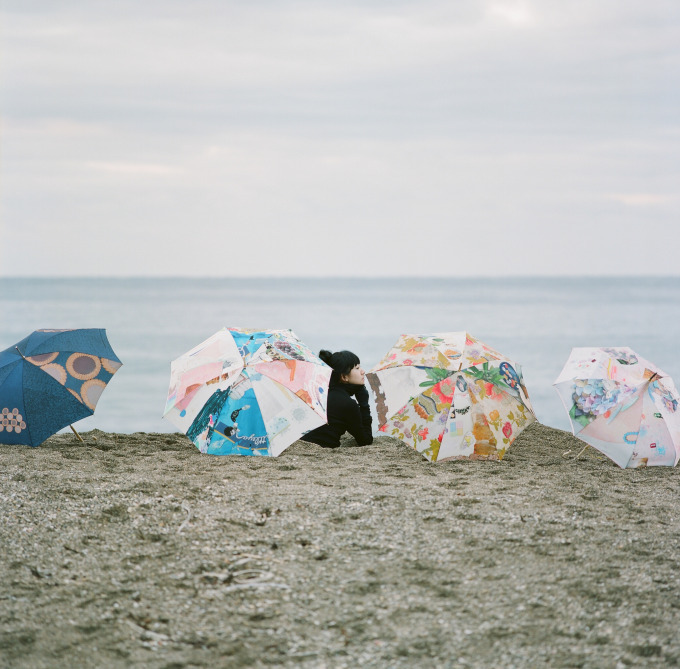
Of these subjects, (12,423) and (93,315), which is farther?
(93,315)

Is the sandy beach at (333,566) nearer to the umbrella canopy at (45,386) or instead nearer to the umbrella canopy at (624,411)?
the umbrella canopy at (624,411)

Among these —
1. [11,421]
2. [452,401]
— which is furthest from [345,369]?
[11,421]

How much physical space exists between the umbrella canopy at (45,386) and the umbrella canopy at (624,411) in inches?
148

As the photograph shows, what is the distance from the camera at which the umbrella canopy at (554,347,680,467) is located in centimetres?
604

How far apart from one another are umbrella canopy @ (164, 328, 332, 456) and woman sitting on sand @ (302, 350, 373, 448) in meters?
0.46

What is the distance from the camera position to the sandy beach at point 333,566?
3.25m

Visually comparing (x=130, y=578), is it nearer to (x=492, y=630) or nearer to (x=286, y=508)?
(x=286, y=508)

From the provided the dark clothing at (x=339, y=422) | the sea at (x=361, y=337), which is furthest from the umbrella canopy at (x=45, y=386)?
the sea at (x=361, y=337)

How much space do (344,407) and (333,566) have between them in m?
2.82

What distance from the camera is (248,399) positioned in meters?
5.99

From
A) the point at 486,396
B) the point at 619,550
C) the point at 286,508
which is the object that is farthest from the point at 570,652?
the point at 486,396

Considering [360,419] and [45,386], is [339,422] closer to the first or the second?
[360,419]

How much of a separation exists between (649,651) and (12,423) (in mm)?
5028

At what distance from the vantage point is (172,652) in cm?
321
